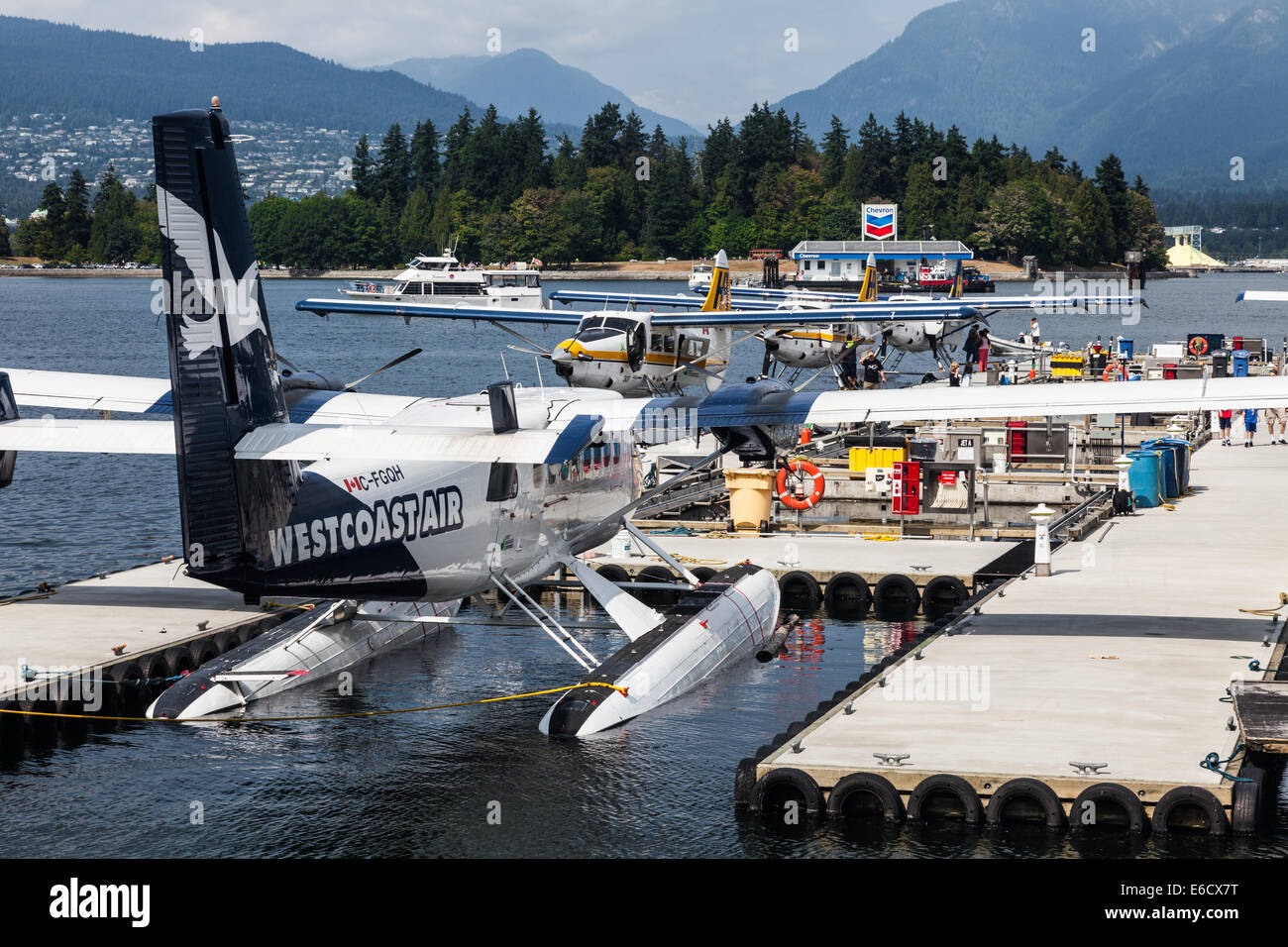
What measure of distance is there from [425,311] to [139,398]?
15.4m

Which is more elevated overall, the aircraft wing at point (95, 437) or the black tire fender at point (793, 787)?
the aircraft wing at point (95, 437)

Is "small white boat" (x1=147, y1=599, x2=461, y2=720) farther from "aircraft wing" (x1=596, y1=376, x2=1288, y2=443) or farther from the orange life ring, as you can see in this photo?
the orange life ring

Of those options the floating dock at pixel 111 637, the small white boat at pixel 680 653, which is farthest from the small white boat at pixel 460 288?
the small white boat at pixel 680 653

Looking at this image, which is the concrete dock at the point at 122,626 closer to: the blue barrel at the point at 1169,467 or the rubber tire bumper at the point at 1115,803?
the rubber tire bumper at the point at 1115,803

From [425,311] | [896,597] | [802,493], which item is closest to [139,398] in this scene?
[896,597]

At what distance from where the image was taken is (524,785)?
53.1 feet

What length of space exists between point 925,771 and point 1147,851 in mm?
2104

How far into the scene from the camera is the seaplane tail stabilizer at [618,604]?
19391 mm

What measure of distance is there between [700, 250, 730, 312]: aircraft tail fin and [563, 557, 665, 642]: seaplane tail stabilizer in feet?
78.6

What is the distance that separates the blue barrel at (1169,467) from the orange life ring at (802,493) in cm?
747

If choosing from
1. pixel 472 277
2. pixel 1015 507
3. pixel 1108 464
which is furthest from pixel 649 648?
pixel 472 277

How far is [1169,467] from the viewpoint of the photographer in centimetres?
3098

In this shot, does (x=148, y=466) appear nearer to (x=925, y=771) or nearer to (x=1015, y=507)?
(x=1015, y=507)

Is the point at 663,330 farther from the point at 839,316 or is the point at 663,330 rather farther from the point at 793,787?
the point at 793,787
